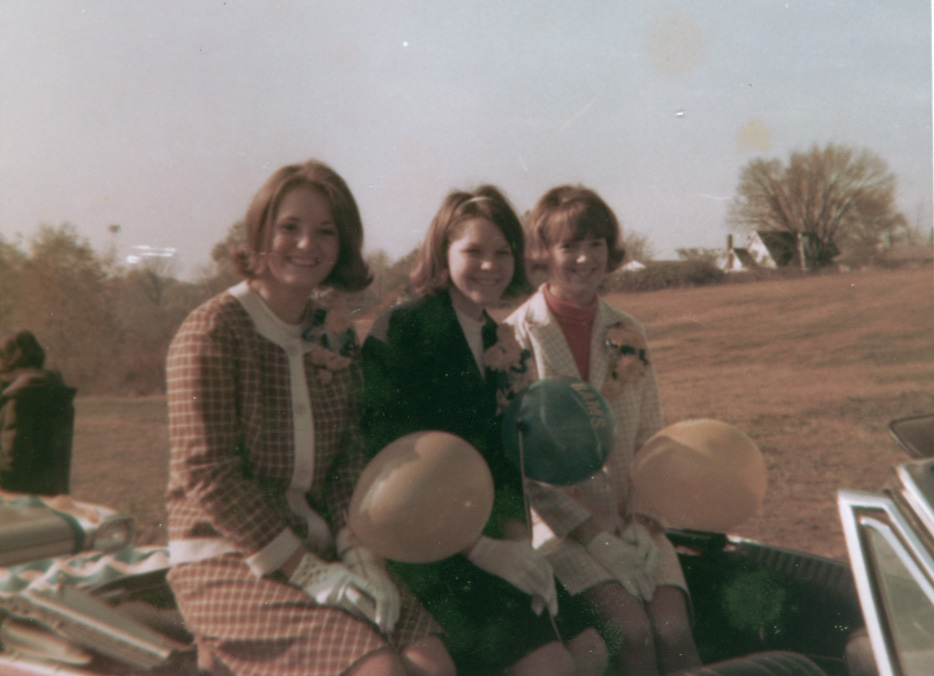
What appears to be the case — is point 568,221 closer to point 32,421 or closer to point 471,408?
point 471,408

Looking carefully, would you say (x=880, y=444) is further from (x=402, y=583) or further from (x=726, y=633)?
(x=402, y=583)

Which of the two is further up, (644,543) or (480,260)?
(480,260)

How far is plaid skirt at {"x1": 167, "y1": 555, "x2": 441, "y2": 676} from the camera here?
1.49 metres

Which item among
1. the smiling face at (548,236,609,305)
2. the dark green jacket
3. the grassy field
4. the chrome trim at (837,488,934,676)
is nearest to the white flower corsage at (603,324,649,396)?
the smiling face at (548,236,609,305)

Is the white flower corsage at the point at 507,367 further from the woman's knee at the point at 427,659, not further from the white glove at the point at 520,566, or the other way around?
the woman's knee at the point at 427,659

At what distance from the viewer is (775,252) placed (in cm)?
324

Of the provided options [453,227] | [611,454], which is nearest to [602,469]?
[611,454]

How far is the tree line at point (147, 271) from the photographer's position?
293cm

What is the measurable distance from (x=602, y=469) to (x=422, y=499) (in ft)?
3.16

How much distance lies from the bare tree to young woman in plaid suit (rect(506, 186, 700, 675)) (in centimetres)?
87

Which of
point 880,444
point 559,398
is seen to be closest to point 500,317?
point 559,398

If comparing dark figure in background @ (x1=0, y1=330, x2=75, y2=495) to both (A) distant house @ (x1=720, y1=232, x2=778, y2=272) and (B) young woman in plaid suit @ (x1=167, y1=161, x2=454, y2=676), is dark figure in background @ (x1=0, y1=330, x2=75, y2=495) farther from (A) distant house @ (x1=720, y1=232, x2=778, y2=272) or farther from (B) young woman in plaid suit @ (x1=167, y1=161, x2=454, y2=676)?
(A) distant house @ (x1=720, y1=232, x2=778, y2=272)

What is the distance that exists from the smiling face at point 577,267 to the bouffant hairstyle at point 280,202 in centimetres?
73

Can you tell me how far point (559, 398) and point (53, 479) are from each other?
230 centimetres
